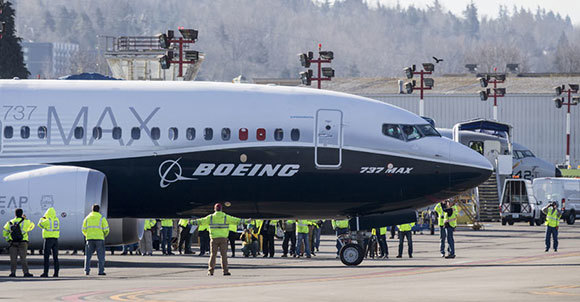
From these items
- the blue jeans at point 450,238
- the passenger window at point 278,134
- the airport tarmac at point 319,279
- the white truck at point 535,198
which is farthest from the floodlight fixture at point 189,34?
the white truck at point 535,198

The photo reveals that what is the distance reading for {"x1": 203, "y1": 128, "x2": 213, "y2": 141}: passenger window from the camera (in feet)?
103

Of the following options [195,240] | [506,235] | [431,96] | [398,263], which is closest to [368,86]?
[431,96]

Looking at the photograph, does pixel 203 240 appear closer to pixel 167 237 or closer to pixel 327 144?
pixel 167 237

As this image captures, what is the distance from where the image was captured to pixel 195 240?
153 feet

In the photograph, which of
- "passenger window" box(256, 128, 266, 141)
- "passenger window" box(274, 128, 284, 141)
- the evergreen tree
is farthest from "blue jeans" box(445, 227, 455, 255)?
the evergreen tree

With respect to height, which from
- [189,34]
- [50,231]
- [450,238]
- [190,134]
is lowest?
[450,238]

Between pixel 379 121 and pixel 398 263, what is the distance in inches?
206

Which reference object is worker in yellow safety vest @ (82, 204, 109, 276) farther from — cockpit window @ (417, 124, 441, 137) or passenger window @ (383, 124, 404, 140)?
cockpit window @ (417, 124, 441, 137)

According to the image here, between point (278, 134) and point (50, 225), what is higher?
point (278, 134)

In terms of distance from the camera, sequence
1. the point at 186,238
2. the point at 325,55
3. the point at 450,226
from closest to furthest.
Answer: the point at 450,226, the point at 186,238, the point at 325,55

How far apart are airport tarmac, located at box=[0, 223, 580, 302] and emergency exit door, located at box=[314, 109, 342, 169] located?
3138mm

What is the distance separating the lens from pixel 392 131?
32000 millimetres

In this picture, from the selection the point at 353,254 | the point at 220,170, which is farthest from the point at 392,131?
the point at 220,170

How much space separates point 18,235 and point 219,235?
5535 millimetres
